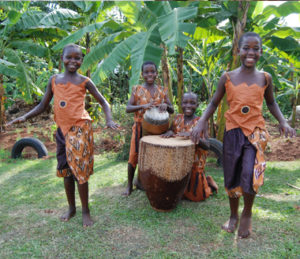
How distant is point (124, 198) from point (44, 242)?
1.31 meters

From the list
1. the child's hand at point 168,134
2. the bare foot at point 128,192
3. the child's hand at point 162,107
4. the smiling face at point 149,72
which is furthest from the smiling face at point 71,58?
the bare foot at point 128,192

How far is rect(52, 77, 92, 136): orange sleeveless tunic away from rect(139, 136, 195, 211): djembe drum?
2.53 feet

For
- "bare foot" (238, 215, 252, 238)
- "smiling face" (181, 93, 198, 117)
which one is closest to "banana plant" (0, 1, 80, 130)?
"smiling face" (181, 93, 198, 117)

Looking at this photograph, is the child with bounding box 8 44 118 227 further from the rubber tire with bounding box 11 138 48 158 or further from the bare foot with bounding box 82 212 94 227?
the rubber tire with bounding box 11 138 48 158

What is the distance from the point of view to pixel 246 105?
247 cm

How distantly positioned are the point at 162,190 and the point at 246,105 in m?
1.30

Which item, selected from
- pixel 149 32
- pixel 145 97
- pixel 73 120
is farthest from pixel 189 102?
pixel 149 32

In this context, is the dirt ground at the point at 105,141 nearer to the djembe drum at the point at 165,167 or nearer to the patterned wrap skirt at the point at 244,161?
the djembe drum at the point at 165,167

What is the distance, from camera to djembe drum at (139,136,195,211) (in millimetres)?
2941

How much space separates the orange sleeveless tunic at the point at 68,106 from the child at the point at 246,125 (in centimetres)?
120

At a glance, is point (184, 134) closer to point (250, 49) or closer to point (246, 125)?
A: point (246, 125)

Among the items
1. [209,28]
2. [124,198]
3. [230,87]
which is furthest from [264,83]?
[209,28]

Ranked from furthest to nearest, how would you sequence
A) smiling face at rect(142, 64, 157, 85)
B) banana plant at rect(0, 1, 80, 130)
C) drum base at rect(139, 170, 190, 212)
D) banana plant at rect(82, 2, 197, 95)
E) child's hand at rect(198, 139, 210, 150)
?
banana plant at rect(0, 1, 80, 130), banana plant at rect(82, 2, 197, 95), smiling face at rect(142, 64, 157, 85), child's hand at rect(198, 139, 210, 150), drum base at rect(139, 170, 190, 212)

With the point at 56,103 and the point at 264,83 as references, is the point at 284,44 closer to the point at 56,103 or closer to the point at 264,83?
the point at 264,83
